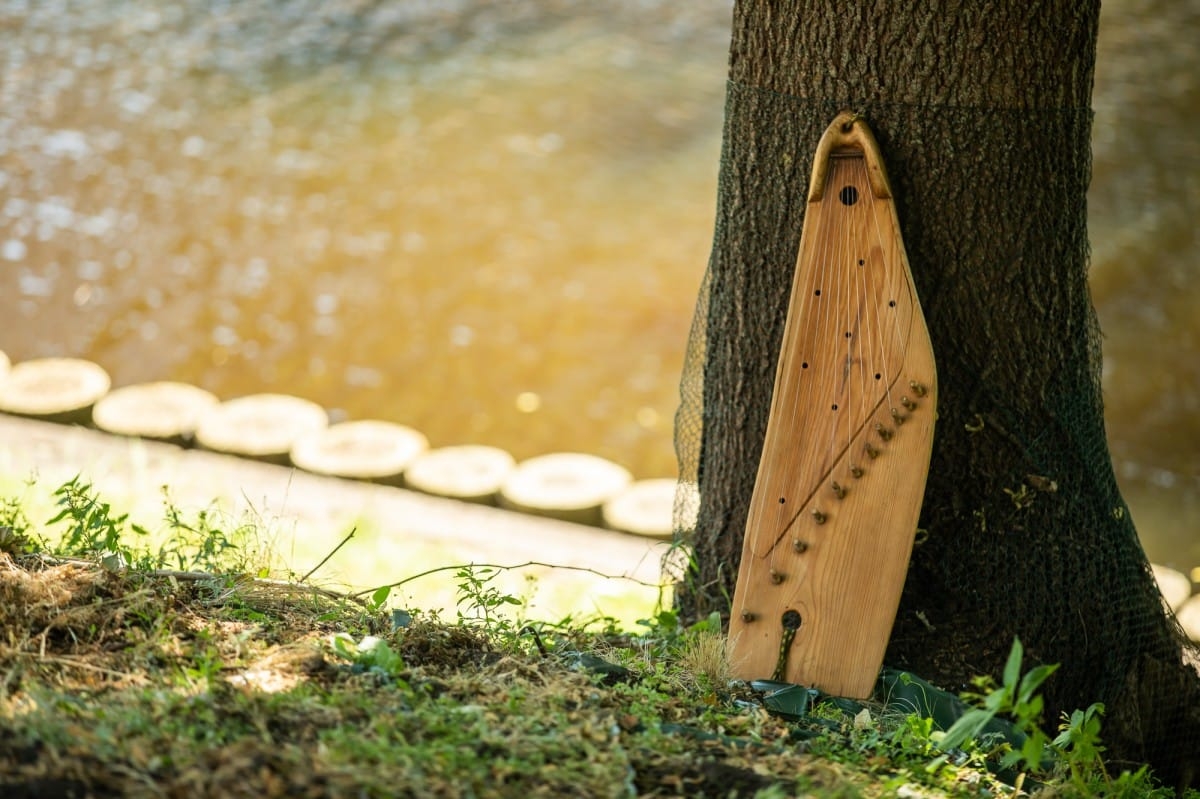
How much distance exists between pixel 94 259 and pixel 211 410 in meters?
2.23

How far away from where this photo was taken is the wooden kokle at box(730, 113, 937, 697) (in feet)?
7.24

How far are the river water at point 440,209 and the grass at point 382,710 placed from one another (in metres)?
3.18

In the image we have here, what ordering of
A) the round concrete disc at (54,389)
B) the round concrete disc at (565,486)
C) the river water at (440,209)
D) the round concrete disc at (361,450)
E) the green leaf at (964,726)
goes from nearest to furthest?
the green leaf at (964,726), the round concrete disc at (565,486), the round concrete disc at (361,450), the round concrete disc at (54,389), the river water at (440,209)

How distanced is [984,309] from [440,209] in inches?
207

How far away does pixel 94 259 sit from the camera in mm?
6836

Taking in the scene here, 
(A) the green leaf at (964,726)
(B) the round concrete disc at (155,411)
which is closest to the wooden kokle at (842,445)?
(A) the green leaf at (964,726)

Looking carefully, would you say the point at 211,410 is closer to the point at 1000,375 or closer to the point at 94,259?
the point at 94,259

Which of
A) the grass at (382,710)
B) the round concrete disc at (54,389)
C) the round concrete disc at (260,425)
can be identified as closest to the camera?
the grass at (382,710)

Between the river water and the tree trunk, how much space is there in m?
2.58

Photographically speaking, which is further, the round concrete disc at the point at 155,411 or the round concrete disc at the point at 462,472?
the round concrete disc at the point at 155,411

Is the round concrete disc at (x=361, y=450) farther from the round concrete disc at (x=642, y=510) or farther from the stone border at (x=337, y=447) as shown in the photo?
the round concrete disc at (x=642, y=510)

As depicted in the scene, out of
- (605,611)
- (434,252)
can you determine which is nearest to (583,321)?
(434,252)

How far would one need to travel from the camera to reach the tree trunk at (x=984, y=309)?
87.0 inches

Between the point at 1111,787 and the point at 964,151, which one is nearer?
the point at 1111,787
